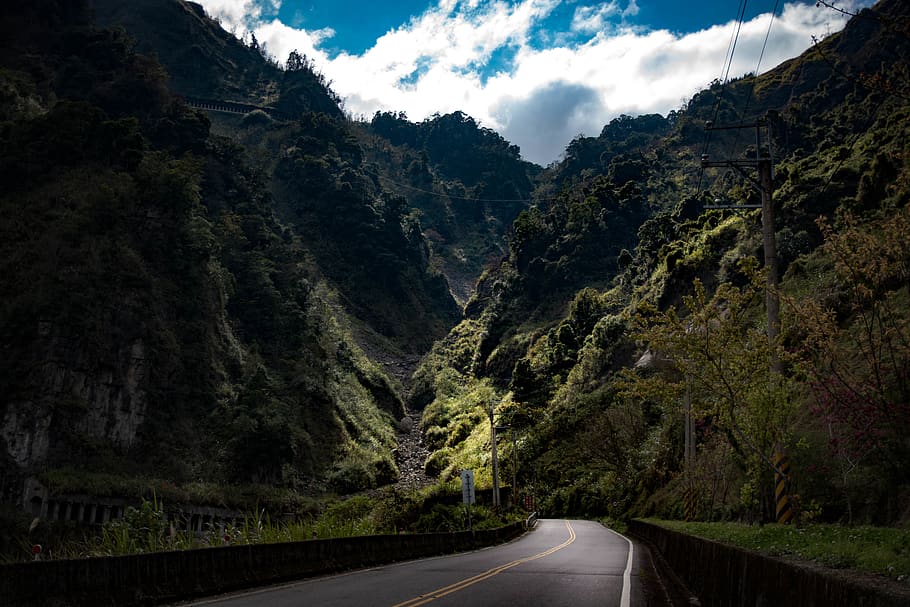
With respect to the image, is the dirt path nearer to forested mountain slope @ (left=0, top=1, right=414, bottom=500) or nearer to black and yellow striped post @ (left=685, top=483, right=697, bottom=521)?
forested mountain slope @ (left=0, top=1, right=414, bottom=500)

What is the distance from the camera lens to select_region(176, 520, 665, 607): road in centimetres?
1001

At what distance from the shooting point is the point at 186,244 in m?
62.7

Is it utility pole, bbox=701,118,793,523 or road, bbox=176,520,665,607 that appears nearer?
road, bbox=176,520,665,607

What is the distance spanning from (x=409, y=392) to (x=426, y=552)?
90188 mm

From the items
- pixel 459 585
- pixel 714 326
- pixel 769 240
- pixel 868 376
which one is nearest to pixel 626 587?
pixel 459 585

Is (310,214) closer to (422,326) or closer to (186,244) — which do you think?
(422,326)

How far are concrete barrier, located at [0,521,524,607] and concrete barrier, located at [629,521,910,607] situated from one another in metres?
8.03

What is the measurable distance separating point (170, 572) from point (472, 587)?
17.5ft

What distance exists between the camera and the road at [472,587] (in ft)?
32.8

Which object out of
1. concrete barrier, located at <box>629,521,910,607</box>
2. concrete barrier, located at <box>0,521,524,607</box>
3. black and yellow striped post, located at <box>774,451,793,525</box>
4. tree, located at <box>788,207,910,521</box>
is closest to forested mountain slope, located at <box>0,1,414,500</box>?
concrete barrier, located at <box>0,521,524,607</box>

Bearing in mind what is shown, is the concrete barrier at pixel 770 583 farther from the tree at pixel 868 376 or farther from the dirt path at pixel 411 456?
the dirt path at pixel 411 456

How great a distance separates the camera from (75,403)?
1849 inches

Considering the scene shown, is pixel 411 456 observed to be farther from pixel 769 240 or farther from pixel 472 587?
pixel 472 587

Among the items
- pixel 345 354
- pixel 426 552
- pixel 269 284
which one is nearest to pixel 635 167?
pixel 345 354
